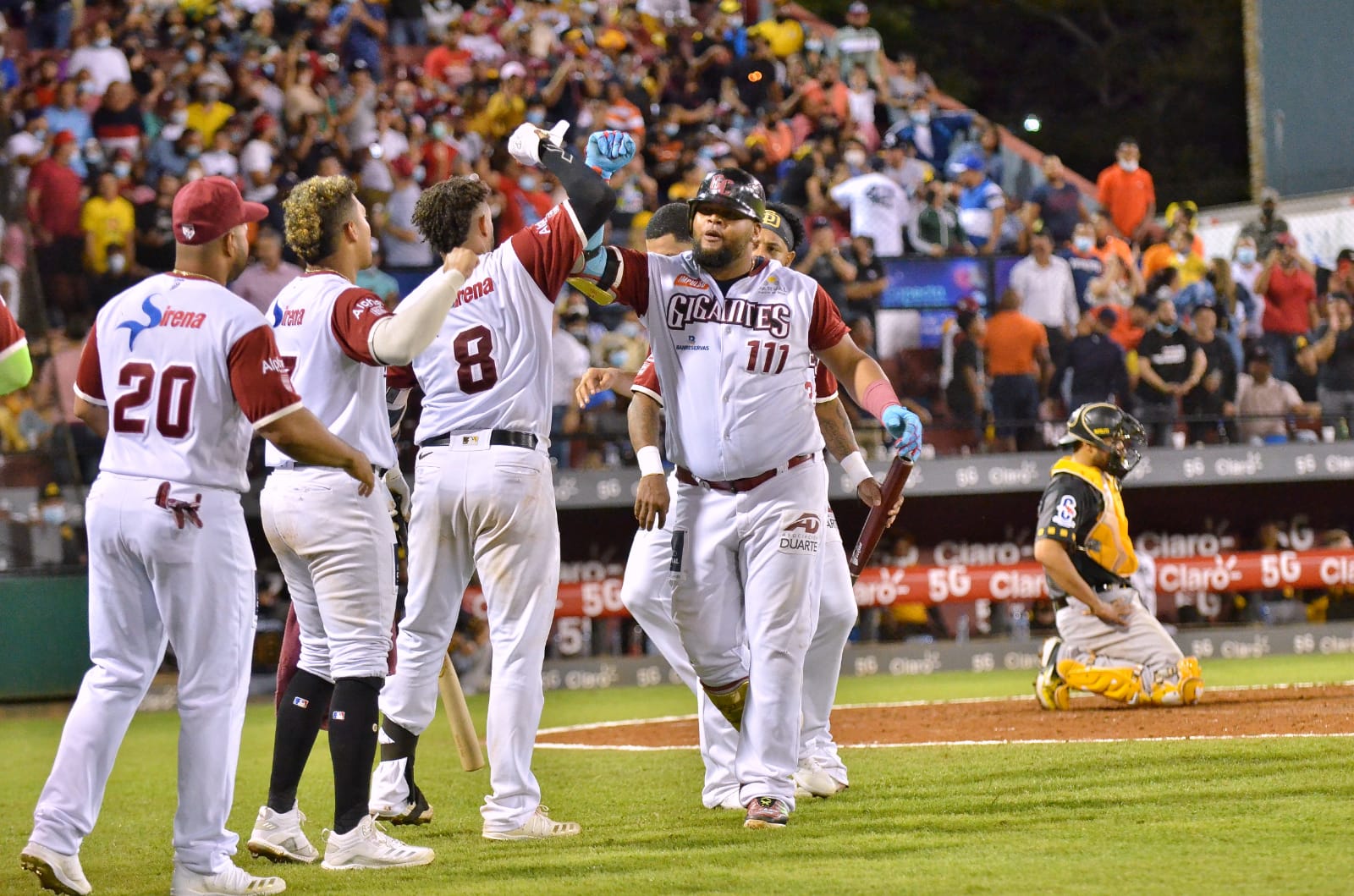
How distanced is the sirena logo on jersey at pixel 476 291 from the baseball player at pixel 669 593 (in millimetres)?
806

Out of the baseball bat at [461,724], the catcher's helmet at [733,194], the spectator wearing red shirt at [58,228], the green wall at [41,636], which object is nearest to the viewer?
the catcher's helmet at [733,194]

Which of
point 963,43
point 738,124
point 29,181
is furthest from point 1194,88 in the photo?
point 29,181

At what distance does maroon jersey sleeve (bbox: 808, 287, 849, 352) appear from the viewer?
21.0 ft

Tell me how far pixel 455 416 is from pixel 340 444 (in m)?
1.09

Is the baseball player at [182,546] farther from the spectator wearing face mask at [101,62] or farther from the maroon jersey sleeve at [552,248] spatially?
the spectator wearing face mask at [101,62]

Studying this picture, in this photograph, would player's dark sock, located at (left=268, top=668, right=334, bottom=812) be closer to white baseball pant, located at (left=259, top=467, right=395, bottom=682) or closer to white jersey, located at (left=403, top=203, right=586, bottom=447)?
white baseball pant, located at (left=259, top=467, right=395, bottom=682)

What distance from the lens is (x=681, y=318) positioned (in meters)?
6.34

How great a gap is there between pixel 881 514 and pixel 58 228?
370 inches

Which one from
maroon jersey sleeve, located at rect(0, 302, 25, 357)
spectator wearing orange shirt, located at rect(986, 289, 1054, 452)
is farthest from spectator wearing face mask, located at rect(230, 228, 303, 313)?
maroon jersey sleeve, located at rect(0, 302, 25, 357)

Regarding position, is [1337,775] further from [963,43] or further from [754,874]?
[963,43]

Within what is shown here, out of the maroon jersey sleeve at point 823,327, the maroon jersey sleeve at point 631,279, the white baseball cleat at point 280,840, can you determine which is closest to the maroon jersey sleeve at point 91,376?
the white baseball cleat at point 280,840

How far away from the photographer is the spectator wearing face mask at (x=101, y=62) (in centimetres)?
1575

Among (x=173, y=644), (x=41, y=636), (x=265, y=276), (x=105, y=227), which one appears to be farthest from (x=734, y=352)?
(x=105, y=227)

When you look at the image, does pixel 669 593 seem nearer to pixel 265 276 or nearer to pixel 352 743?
pixel 352 743
